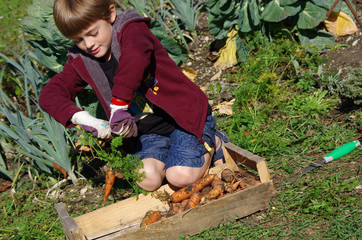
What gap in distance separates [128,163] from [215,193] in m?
0.55

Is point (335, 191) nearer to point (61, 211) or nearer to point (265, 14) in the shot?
point (61, 211)

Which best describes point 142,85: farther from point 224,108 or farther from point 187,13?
point 187,13

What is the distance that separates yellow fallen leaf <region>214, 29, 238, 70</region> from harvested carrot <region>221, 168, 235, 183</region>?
5.44 feet

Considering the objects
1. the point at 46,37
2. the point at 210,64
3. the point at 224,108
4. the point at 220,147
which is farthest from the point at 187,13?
the point at 220,147

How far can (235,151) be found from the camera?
7.74ft

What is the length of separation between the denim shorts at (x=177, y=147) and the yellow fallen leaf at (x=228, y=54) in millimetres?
1363

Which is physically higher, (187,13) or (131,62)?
(131,62)

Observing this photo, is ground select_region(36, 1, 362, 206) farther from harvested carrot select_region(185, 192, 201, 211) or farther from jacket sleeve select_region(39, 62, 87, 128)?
jacket sleeve select_region(39, 62, 87, 128)

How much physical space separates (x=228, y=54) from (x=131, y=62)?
6.74ft

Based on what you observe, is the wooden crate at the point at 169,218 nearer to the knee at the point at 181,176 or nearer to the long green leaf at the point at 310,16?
the knee at the point at 181,176

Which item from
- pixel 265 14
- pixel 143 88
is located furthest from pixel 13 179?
pixel 265 14

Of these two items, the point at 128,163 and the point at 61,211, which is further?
the point at 128,163

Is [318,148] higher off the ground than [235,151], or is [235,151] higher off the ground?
[235,151]

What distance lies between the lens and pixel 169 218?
197 cm
